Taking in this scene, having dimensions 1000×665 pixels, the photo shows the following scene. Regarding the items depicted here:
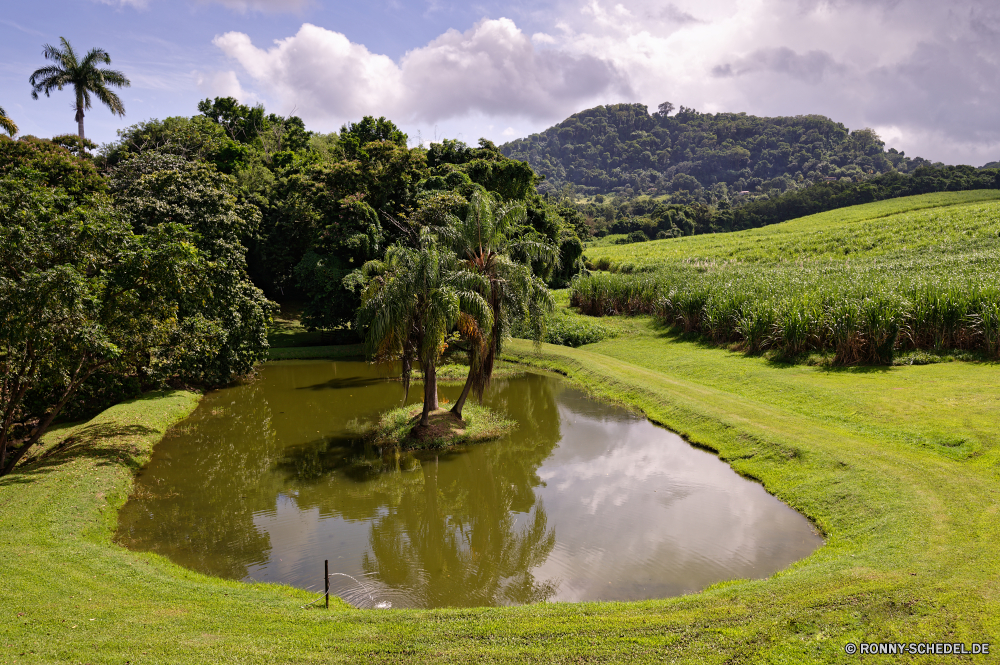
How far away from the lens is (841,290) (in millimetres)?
22750

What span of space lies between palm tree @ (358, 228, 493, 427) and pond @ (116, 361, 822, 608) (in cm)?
320

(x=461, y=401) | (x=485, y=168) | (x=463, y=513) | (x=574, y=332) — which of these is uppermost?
(x=485, y=168)

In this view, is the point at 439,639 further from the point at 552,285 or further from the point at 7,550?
the point at 552,285

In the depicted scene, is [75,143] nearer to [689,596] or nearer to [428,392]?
[428,392]

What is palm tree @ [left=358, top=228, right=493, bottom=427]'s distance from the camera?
15883 millimetres

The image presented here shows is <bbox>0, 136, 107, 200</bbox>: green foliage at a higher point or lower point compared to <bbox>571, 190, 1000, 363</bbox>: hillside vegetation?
higher

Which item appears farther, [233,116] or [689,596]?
[233,116]

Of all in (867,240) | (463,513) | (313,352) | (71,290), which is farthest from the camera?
(867,240)

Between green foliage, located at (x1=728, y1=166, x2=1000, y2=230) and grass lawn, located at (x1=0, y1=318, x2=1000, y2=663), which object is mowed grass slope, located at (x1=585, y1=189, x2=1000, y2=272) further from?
grass lawn, located at (x1=0, y1=318, x2=1000, y2=663)

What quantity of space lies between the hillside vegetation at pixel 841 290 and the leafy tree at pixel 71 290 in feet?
68.9

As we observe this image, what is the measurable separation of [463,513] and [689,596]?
18.3 feet

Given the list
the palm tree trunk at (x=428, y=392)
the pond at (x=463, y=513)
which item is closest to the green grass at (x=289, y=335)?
the pond at (x=463, y=513)

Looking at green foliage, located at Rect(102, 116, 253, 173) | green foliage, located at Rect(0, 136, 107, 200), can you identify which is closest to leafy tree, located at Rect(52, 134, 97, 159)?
green foliage, located at Rect(102, 116, 253, 173)

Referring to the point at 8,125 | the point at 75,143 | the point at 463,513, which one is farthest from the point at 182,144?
the point at 463,513
